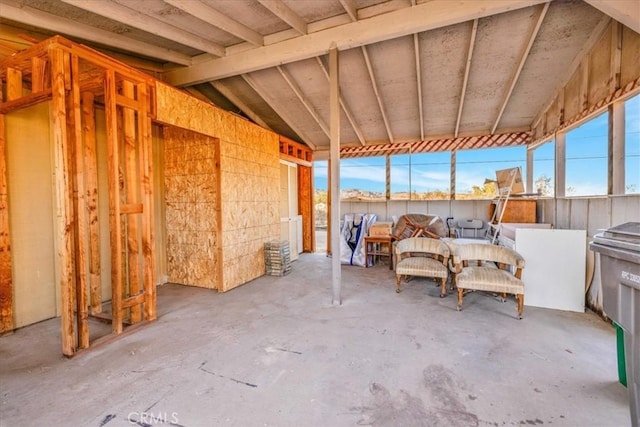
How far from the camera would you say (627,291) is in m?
1.52

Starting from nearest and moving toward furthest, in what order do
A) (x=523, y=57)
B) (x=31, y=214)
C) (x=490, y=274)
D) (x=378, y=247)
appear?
(x=31, y=214) < (x=490, y=274) < (x=523, y=57) < (x=378, y=247)

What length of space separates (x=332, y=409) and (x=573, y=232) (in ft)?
12.2

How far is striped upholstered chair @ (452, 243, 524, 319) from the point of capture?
133 inches

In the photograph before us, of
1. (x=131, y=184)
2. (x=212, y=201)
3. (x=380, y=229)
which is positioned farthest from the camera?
(x=380, y=229)

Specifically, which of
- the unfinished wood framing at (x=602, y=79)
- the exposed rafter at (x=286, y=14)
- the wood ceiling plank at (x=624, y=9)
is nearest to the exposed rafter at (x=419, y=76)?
the exposed rafter at (x=286, y=14)

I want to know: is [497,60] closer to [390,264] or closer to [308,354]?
[390,264]

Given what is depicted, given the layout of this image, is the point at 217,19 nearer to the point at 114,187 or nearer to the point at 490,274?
the point at 114,187

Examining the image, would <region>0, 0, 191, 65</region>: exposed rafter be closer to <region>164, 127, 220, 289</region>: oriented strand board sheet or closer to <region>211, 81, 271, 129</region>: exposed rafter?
<region>211, 81, 271, 129</region>: exposed rafter

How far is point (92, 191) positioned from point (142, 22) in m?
2.13

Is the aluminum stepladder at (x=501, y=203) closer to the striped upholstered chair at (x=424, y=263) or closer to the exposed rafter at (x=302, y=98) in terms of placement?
the striped upholstered chair at (x=424, y=263)

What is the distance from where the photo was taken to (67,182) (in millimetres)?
2607

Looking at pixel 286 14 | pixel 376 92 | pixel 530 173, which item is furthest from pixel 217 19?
pixel 530 173

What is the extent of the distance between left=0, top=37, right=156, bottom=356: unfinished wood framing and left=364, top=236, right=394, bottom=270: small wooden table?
4228 millimetres

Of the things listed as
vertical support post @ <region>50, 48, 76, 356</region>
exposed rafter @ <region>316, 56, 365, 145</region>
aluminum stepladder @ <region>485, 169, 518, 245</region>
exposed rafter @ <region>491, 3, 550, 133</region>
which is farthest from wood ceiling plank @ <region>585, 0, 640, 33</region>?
vertical support post @ <region>50, 48, 76, 356</region>
